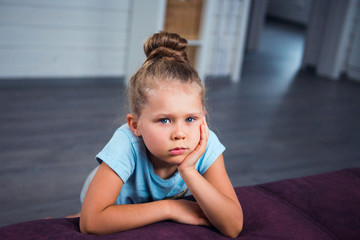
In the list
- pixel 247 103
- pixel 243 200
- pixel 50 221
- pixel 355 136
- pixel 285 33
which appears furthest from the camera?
pixel 285 33

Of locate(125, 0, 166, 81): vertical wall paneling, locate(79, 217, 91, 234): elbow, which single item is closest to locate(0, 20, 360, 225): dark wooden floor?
locate(125, 0, 166, 81): vertical wall paneling

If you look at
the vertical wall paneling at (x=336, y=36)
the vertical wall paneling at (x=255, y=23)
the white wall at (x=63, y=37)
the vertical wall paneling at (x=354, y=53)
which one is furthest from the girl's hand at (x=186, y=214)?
the vertical wall paneling at (x=255, y=23)

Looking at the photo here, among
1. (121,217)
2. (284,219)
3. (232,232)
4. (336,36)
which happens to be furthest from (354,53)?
(121,217)

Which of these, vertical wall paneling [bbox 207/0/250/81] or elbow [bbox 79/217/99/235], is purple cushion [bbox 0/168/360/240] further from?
vertical wall paneling [bbox 207/0/250/81]

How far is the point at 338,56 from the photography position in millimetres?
5375

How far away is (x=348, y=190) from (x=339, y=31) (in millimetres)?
4559

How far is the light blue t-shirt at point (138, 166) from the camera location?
3.31 feet

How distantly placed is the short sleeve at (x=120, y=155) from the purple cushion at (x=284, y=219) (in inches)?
5.9

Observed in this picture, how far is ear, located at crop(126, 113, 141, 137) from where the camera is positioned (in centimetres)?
105

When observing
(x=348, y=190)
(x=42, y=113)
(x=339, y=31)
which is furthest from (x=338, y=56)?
(x=348, y=190)

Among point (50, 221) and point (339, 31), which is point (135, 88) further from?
point (339, 31)

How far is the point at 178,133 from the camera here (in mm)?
925

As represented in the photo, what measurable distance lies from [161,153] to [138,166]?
14 cm

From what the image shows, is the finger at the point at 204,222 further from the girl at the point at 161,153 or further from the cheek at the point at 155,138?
the cheek at the point at 155,138
